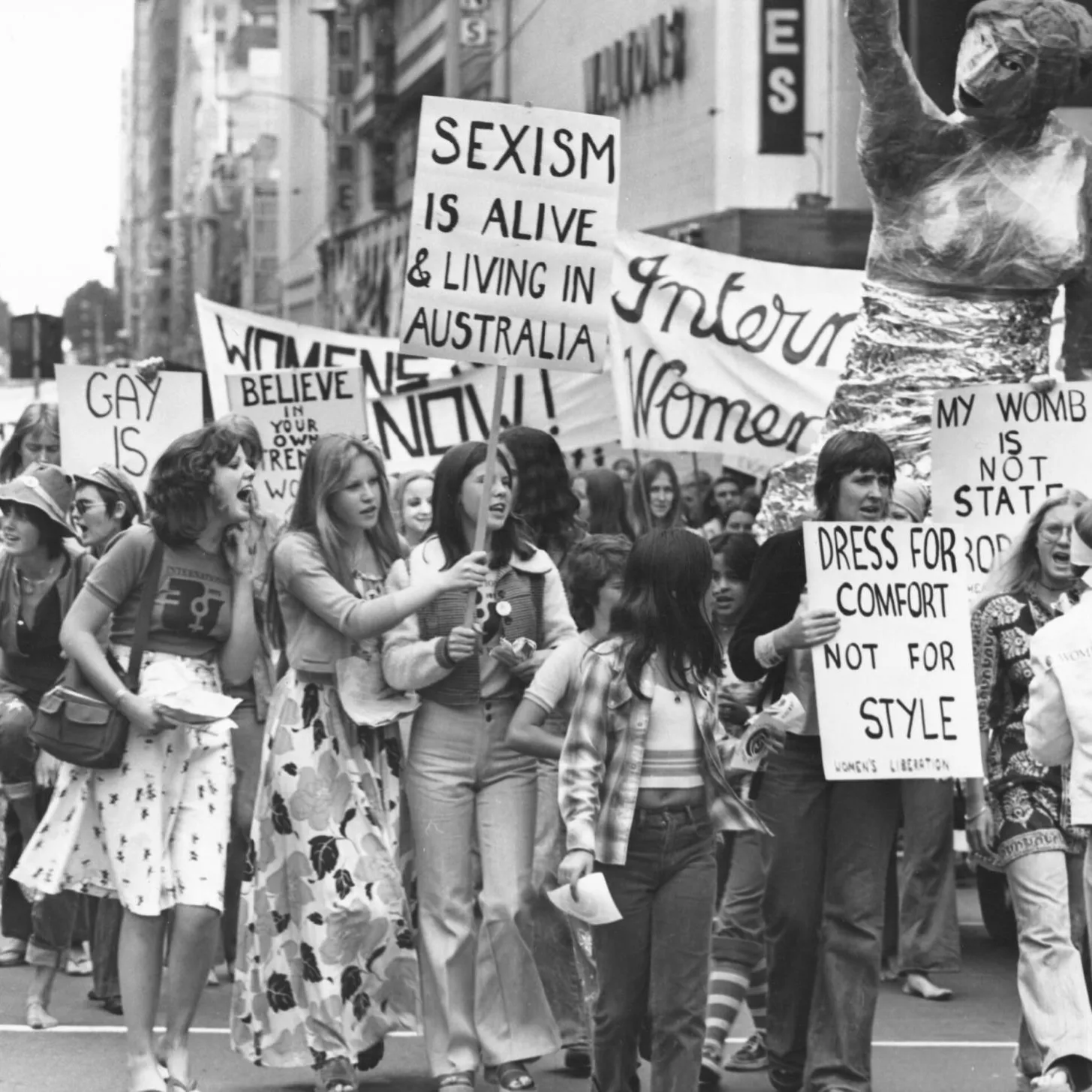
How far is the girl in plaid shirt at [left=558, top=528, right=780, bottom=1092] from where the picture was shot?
5.96 meters

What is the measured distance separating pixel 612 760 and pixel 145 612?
1440mm

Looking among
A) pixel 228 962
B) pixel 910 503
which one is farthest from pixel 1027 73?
pixel 228 962

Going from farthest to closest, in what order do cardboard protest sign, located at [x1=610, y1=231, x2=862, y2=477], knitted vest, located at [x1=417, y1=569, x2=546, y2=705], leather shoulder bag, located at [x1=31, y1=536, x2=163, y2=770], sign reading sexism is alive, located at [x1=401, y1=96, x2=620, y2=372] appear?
cardboard protest sign, located at [x1=610, y1=231, x2=862, y2=477] → sign reading sexism is alive, located at [x1=401, y1=96, x2=620, y2=372] → knitted vest, located at [x1=417, y1=569, x2=546, y2=705] → leather shoulder bag, located at [x1=31, y1=536, x2=163, y2=770]

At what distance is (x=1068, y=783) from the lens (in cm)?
636

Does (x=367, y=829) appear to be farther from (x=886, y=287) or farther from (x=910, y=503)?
(x=886, y=287)

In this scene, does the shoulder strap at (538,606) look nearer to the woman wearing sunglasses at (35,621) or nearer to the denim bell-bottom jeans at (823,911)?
the denim bell-bottom jeans at (823,911)

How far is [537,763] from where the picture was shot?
6.90m

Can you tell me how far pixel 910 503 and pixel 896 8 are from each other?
1.74 m

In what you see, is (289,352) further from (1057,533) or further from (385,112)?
(385,112)

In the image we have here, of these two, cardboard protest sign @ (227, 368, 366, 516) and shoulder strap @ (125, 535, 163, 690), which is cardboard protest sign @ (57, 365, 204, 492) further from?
shoulder strap @ (125, 535, 163, 690)

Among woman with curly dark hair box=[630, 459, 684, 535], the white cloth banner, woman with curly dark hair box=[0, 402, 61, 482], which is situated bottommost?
woman with curly dark hair box=[630, 459, 684, 535]

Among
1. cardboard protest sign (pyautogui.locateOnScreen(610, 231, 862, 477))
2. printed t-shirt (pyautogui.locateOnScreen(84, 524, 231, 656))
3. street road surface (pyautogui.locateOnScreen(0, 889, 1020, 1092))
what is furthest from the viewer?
cardboard protest sign (pyautogui.locateOnScreen(610, 231, 862, 477))

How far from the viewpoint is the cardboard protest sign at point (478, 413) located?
41.2ft

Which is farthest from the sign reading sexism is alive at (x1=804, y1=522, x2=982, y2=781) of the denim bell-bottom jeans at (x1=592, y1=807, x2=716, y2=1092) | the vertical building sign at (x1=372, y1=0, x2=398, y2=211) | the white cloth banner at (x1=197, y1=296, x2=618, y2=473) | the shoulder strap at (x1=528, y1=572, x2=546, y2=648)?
the vertical building sign at (x1=372, y1=0, x2=398, y2=211)
